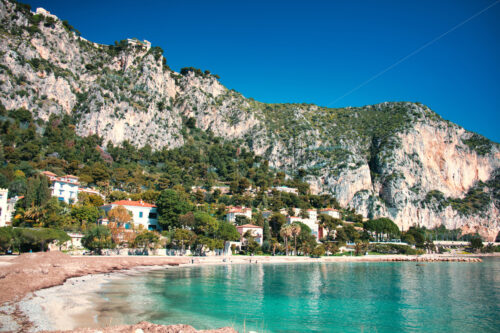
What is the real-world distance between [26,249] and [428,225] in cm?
12223

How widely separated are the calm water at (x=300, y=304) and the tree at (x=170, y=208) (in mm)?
28333

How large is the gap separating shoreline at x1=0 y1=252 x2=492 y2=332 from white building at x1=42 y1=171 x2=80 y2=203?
24845 mm

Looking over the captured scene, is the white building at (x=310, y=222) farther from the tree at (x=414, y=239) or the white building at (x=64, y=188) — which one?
the white building at (x=64, y=188)

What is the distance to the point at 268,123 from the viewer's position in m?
147

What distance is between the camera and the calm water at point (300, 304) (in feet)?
58.0

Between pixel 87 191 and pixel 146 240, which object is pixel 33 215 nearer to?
pixel 146 240

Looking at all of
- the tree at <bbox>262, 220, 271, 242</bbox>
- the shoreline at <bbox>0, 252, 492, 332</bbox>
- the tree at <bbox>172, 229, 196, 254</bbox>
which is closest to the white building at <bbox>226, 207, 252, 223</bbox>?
the tree at <bbox>262, 220, 271, 242</bbox>

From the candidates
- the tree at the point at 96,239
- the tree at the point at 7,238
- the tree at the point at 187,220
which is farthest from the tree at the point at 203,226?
the tree at the point at 7,238

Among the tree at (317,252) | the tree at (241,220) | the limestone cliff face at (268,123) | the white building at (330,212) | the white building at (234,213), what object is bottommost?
the tree at (317,252)

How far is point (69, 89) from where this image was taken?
101438mm

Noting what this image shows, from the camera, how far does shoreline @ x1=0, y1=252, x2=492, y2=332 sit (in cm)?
1456

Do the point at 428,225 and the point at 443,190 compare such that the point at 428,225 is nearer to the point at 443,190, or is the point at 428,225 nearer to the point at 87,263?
the point at 443,190

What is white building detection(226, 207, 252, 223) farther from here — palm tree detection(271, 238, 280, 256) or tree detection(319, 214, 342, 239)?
tree detection(319, 214, 342, 239)

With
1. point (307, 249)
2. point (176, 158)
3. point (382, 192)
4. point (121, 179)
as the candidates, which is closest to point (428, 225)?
point (382, 192)
